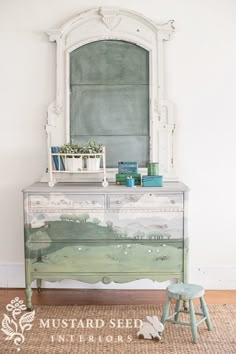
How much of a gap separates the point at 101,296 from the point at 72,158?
1215 millimetres

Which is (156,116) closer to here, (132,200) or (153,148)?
(153,148)

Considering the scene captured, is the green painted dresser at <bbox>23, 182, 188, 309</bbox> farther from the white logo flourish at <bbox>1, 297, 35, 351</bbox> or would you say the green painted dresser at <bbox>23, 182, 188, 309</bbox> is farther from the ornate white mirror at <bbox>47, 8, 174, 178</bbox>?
the ornate white mirror at <bbox>47, 8, 174, 178</bbox>

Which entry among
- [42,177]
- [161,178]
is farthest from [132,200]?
[42,177]

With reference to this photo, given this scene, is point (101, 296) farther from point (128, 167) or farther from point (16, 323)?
point (128, 167)

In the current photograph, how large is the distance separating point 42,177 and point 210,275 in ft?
5.55

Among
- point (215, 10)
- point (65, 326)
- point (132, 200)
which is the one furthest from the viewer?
point (215, 10)

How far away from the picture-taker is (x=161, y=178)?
4.14 metres

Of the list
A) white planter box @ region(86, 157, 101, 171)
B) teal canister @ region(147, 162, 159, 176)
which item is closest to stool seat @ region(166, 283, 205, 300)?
teal canister @ region(147, 162, 159, 176)

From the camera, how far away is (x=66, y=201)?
404cm

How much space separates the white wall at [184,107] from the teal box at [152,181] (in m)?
0.52

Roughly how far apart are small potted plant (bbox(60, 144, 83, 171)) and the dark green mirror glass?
13.9 inches

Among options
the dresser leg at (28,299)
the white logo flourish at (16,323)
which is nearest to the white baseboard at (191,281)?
the white logo flourish at (16,323)

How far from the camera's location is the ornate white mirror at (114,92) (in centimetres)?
451

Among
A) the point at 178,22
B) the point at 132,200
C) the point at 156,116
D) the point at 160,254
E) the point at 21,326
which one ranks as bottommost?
the point at 21,326
